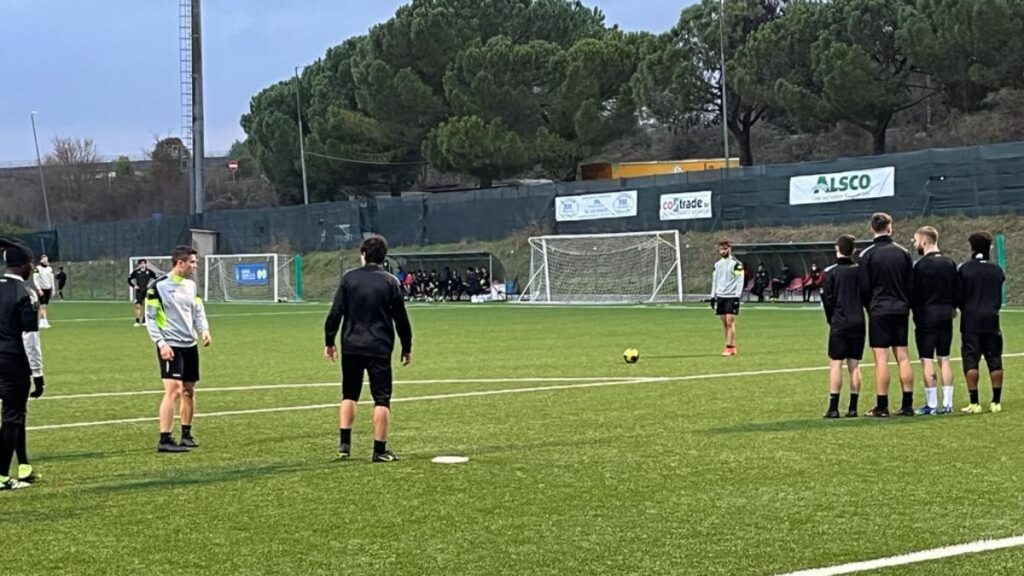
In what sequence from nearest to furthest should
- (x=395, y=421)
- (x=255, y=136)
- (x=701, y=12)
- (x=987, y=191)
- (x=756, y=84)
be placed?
(x=395, y=421)
(x=987, y=191)
(x=756, y=84)
(x=701, y=12)
(x=255, y=136)

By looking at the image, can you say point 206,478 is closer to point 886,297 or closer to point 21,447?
point 21,447

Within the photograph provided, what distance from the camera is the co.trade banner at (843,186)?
4409cm

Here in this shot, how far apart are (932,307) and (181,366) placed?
7287 mm

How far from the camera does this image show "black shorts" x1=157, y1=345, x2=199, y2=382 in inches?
469

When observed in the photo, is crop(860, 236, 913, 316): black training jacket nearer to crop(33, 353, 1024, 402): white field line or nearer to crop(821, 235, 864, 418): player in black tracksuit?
crop(821, 235, 864, 418): player in black tracksuit

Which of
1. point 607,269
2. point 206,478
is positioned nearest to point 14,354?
point 206,478

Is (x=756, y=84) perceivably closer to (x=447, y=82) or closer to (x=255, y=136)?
(x=447, y=82)

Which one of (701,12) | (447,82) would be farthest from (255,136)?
(701,12)

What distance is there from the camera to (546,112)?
7081 centimetres

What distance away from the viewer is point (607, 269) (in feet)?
166

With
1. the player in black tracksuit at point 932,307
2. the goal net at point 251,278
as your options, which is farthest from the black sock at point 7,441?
the goal net at point 251,278

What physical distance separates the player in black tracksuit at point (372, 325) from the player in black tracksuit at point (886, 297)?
488cm

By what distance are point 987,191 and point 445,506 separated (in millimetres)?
37060

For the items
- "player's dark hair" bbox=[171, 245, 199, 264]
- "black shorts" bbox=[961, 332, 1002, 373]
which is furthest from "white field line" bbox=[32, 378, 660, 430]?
"black shorts" bbox=[961, 332, 1002, 373]
